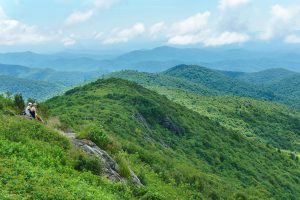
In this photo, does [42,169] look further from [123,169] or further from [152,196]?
[123,169]

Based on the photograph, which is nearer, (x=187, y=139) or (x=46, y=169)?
(x=46, y=169)

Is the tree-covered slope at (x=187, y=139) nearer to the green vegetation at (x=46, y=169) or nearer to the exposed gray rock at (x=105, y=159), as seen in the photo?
the exposed gray rock at (x=105, y=159)

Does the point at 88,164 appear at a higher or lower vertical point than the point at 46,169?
lower

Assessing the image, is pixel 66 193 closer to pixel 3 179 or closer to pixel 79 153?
pixel 3 179

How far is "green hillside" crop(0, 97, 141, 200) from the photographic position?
64.1ft

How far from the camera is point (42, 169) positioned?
2298 centimetres

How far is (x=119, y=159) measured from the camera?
1197 inches

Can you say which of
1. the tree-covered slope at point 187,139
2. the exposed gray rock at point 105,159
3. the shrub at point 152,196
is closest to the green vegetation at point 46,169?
the shrub at point 152,196

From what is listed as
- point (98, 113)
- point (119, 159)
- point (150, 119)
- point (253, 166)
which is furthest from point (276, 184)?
point (119, 159)

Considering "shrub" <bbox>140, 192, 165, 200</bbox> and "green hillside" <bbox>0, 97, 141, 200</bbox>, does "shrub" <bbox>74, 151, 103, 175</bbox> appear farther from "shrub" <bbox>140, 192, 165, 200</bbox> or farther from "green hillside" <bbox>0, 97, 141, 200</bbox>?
"shrub" <bbox>140, 192, 165, 200</bbox>

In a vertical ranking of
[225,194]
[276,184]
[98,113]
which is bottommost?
[276,184]

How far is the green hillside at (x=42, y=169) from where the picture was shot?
1953 cm

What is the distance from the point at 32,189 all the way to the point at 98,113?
75369mm

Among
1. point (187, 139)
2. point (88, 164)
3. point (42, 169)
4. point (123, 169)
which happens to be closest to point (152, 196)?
point (123, 169)
